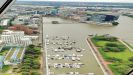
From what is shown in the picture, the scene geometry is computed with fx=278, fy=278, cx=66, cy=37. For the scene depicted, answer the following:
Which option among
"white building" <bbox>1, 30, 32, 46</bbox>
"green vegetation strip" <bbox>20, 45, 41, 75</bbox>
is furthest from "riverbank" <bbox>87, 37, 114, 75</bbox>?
"white building" <bbox>1, 30, 32, 46</bbox>

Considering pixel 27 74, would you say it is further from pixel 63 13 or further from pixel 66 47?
pixel 63 13

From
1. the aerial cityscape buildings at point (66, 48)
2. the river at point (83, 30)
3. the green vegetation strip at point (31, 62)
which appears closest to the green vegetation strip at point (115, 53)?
the aerial cityscape buildings at point (66, 48)

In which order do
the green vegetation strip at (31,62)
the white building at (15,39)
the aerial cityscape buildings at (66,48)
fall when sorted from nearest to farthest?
the green vegetation strip at (31,62)
the aerial cityscape buildings at (66,48)
the white building at (15,39)

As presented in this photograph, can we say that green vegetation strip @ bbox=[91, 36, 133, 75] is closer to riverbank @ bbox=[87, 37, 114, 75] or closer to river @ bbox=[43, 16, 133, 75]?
riverbank @ bbox=[87, 37, 114, 75]

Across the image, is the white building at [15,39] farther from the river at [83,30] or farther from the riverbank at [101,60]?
the riverbank at [101,60]

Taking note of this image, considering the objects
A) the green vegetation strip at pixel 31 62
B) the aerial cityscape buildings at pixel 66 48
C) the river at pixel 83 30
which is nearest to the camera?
the green vegetation strip at pixel 31 62

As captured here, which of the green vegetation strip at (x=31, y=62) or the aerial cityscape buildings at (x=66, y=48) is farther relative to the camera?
the aerial cityscape buildings at (x=66, y=48)

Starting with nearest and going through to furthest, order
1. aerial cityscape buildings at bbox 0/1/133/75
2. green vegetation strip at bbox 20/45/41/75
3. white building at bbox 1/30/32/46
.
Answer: green vegetation strip at bbox 20/45/41/75
aerial cityscape buildings at bbox 0/1/133/75
white building at bbox 1/30/32/46

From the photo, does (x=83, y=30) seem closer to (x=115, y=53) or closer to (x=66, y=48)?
(x=66, y=48)
